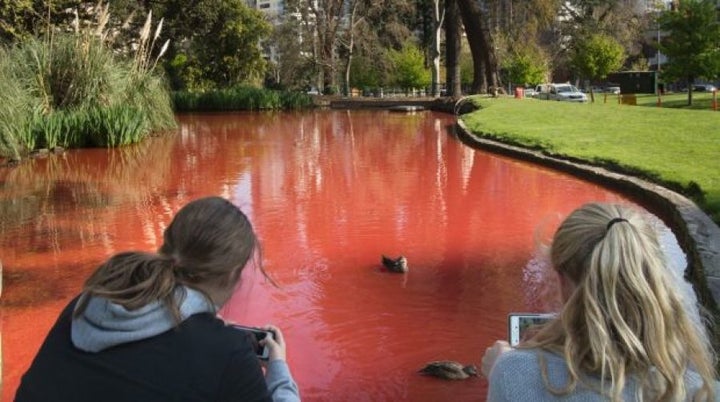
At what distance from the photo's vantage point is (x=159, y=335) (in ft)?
6.00

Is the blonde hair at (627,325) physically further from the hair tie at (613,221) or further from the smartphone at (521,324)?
the smartphone at (521,324)

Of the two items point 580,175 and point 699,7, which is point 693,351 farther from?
point 699,7

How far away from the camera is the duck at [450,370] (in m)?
4.32

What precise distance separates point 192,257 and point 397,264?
Answer: 4.55m

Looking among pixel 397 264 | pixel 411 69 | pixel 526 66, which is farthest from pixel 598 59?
pixel 397 264

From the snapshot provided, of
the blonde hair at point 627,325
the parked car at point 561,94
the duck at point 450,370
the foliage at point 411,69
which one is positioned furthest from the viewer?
the foliage at point 411,69

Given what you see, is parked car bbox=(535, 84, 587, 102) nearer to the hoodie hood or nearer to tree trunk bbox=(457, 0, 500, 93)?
tree trunk bbox=(457, 0, 500, 93)

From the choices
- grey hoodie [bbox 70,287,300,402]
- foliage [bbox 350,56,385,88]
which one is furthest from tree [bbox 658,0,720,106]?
grey hoodie [bbox 70,287,300,402]

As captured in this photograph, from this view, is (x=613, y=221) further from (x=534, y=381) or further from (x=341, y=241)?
(x=341, y=241)

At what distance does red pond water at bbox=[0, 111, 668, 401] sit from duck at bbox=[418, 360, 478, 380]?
0.06 m

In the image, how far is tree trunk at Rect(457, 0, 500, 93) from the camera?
3128cm

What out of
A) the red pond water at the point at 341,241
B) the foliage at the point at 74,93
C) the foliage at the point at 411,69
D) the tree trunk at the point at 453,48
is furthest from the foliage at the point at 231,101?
the red pond water at the point at 341,241

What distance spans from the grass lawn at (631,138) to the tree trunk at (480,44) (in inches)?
331

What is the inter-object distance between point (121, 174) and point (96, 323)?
477 inches
